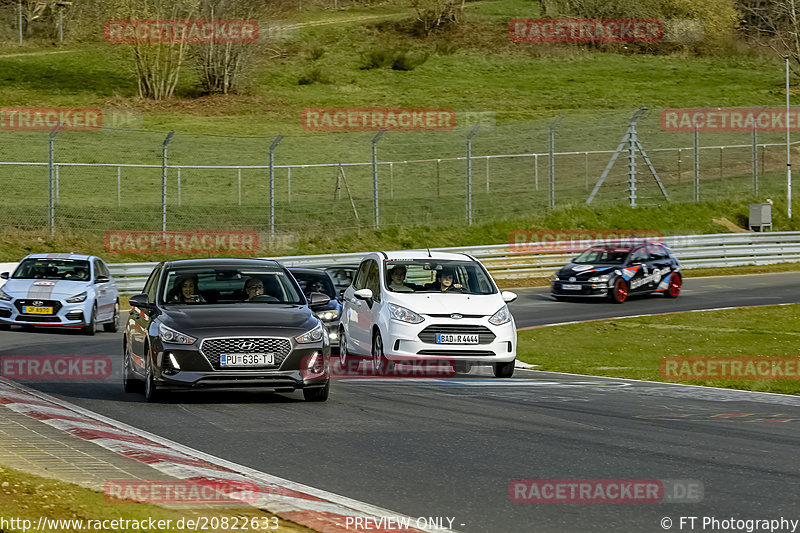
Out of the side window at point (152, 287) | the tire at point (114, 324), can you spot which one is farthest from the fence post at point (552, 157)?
the side window at point (152, 287)

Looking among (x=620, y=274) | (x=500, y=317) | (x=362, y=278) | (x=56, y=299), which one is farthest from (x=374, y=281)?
(x=620, y=274)

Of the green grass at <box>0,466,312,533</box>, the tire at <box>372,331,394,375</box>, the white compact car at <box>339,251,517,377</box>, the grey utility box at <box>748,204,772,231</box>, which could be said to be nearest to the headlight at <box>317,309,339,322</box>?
the white compact car at <box>339,251,517,377</box>

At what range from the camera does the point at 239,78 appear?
65312 millimetres

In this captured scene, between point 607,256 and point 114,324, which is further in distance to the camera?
point 607,256

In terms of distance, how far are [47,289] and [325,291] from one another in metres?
5.28

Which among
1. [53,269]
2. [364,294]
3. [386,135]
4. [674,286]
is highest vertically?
[386,135]

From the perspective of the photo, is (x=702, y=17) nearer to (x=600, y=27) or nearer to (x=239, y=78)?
(x=600, y=27)

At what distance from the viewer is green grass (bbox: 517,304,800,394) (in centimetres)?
1828

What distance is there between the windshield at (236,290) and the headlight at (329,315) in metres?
5.77

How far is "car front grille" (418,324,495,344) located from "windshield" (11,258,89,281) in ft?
31.8

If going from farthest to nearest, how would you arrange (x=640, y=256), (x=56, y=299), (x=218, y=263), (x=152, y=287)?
(x=640, y=256) → (x=56, y=299) → (x=152, y=287) → (x=218, y=263)

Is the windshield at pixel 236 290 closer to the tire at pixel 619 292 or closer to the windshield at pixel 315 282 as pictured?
the windshield at pixel 315 282

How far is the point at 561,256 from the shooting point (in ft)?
122

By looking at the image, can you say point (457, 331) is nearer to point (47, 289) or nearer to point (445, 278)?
point (445, 278)
